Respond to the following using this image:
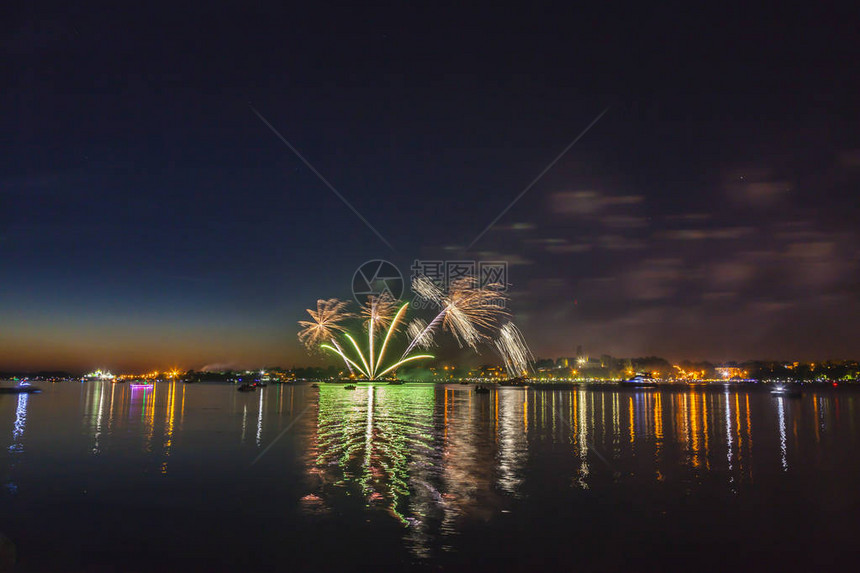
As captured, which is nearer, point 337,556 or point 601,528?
point 337,556

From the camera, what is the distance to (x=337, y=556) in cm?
1045

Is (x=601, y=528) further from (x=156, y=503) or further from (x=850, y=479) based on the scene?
(x=850, y=479)

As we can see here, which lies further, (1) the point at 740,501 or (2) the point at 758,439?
(2) the point at 758,439

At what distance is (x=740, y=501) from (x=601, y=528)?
17.2ft

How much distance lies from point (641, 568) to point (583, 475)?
8350mm

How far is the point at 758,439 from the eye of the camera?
98.8 feet

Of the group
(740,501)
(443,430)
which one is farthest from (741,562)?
(443,430)

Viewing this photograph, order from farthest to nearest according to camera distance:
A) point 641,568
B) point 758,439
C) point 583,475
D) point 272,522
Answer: point 758,439, point 583,475, point 272,522, point 641,568

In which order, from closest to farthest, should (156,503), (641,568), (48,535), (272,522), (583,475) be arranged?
(641,568) → (48,535) → (272,522) → (156,503) → (583,475)

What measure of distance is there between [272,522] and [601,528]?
705cm

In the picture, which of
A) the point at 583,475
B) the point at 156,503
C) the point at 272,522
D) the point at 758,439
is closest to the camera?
the point at 272,522

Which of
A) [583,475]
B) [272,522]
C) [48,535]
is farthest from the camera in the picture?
[583,475]

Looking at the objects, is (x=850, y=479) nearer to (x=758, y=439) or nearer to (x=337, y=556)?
(x=758, y=439)

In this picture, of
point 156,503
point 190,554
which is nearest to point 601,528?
point 190,554
